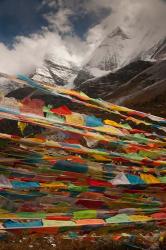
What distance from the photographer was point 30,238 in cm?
889

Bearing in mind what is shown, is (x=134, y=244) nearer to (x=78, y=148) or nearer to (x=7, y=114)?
(x=78, y=148)


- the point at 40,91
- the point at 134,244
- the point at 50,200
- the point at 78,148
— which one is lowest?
the point at 134,244

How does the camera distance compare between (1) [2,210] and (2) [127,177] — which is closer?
(1) [2,210]

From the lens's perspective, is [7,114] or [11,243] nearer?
[7,114]

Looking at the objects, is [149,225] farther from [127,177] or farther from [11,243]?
[11,243]

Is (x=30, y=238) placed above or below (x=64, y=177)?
below

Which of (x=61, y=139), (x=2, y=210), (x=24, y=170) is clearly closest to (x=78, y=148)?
(x=61, y=139)

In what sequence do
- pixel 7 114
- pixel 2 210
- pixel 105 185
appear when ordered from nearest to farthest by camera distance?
pixel 7 114 → pixel 2 210 → pixel 105 185

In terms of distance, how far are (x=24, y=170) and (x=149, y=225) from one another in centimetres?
273

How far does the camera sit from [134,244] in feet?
28.7

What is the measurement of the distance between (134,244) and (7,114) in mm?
3463

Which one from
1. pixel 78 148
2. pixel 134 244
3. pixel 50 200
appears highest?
pixel 78 148

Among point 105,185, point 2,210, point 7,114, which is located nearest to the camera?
point 7,114

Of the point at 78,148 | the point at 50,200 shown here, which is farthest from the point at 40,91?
the point at 50,200
